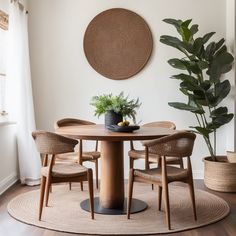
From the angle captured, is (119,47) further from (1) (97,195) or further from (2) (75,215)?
(2) (75,215)

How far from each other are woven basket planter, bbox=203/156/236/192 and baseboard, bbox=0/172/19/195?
221cm

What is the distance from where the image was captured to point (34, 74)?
464 centimetres

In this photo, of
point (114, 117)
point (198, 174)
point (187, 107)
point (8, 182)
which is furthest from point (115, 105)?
point (198, 174)

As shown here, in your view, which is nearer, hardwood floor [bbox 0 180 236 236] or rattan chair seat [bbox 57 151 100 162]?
hardwood floor [bbox 0 180 236 236]

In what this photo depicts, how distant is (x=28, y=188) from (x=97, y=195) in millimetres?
841

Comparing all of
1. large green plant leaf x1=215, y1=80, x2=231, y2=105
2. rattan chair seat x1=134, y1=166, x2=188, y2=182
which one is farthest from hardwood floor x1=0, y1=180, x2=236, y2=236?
large green plant leaf x1=215, y1=80, x2=231, y2=105

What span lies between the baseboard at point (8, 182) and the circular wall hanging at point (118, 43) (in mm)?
1615

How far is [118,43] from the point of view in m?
4.52

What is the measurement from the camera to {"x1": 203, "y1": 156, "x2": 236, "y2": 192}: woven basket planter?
3900mm

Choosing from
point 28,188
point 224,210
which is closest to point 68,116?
point 28,188

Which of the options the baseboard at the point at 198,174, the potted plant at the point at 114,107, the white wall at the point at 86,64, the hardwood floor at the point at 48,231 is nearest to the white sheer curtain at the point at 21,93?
the white wall at the point at 86,64

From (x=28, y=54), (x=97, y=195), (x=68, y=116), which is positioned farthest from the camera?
(x=68, y=116)

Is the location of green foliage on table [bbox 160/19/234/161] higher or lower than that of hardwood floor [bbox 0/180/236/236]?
higher

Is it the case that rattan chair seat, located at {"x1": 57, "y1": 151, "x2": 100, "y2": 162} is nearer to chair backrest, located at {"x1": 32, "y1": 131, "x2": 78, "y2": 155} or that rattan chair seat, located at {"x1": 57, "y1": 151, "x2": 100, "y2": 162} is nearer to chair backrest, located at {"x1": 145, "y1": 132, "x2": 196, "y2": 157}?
chair backrest, located at {"x1": 32, "y1": 131, "x2": 78, "y2": 155}
